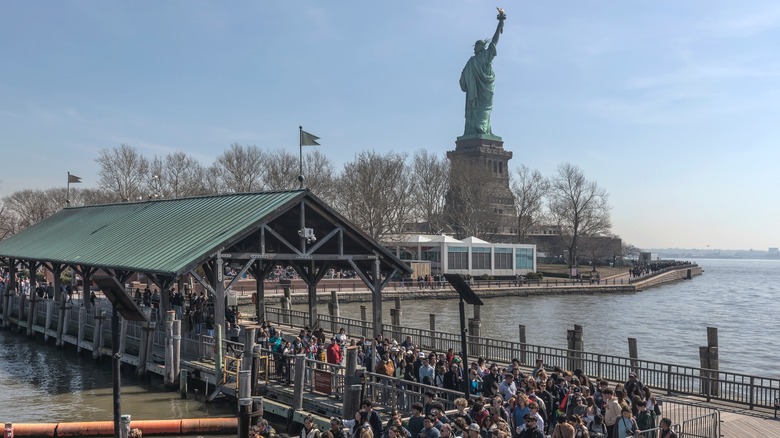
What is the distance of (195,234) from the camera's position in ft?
86.0

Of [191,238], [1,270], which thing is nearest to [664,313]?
[191,238]

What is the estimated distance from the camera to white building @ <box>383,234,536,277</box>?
8419 centimetres

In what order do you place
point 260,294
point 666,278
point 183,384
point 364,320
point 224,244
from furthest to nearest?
point 666,278
point 364,320
point 260,294
point 183,384
point 224,244

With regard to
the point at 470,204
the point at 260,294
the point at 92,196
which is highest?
the point at 92,196

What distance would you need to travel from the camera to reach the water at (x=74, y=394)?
21.5m

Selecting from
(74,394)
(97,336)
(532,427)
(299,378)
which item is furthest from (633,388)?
(97,336)

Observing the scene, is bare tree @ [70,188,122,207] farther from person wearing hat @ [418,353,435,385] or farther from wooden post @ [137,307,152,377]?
person wearing hat @ [418,353,435,385]

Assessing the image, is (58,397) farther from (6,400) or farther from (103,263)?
(103,263)

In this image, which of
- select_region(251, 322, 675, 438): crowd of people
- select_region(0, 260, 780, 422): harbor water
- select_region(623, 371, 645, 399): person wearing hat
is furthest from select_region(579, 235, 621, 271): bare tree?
select_region(623, 371, 645, 399): person wearing hat

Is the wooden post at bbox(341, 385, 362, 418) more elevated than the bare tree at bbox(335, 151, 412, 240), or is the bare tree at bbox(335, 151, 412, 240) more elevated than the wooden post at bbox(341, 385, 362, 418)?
the bare tree at bbox(335, 151, 412, 240)

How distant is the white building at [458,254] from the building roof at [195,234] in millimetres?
48817

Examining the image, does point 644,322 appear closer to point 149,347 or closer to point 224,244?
point 149,347

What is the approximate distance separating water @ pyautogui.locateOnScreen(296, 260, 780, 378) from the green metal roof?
809 inches

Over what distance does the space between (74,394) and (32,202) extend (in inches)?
4491
